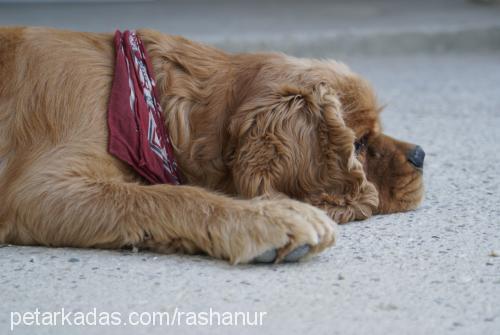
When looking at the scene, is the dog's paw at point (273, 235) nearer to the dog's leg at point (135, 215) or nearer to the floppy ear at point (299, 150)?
the dog's leg at point (135, 215)

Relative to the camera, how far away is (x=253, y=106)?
4.32 meters

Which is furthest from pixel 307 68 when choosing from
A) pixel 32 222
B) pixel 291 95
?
pixel 32 222

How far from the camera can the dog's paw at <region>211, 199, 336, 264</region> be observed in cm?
379

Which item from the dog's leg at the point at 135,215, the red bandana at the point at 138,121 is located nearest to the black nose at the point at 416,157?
the dog's leg at the point at 135,215

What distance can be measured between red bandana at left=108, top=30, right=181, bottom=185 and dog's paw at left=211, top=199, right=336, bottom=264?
1.99 ft

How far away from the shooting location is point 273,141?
4.25 m

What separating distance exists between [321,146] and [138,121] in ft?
2.94

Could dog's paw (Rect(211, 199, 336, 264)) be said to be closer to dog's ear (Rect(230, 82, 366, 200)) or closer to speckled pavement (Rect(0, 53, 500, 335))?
speckled pavement (Rect(0, 53, 500, 335))

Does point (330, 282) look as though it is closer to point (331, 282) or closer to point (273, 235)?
point (331, 282)

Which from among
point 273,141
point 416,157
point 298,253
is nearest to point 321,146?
point 273,141

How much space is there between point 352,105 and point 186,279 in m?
1.40

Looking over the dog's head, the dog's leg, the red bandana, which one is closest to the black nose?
the dog's head

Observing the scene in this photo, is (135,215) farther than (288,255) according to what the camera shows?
Yes

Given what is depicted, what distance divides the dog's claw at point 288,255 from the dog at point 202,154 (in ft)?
0.08
